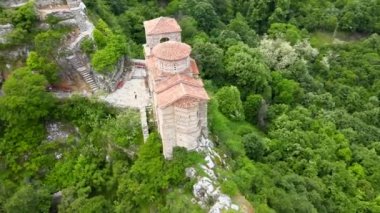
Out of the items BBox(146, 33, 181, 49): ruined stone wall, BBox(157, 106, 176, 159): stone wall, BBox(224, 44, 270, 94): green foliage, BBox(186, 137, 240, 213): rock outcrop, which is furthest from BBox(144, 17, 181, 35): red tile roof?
BBox(224, 44, 270, 94): green foliage

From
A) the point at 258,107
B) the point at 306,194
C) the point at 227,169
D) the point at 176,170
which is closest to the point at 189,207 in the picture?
the point at 176,170

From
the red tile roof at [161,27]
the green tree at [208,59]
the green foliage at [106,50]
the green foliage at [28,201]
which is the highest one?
the red tile roof at [161,27]

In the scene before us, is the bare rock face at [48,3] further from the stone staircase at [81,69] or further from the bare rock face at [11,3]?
the stone staircase at [81,69]

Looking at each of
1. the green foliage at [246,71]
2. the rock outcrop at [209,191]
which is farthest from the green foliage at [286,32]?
the rock outcrop at [209,191]

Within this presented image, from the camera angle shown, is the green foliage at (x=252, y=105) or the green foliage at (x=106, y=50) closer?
the green foliage at (x=106, y=50)

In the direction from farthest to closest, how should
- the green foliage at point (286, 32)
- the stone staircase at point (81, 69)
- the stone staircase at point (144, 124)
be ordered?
the green foliage at point (286, 32)
the stone staircase at point (81, 69)
the stone staircase at point (144, 124)

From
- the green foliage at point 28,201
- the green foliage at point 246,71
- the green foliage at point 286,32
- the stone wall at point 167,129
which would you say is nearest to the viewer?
the stone wall at point 167,129

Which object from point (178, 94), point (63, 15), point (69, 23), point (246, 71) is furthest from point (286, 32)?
point (178, 94)
